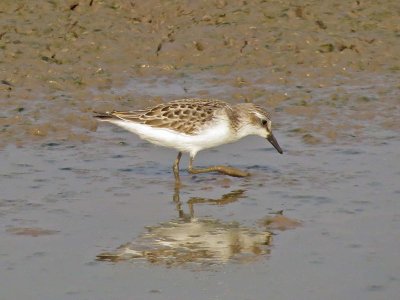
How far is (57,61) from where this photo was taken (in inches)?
658

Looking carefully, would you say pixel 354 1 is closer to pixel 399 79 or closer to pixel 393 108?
pixel 399 79

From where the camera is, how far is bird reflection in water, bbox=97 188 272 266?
983 centimetres

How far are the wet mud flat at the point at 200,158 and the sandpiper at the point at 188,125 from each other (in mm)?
376

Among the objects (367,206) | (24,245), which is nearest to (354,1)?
(367,206)

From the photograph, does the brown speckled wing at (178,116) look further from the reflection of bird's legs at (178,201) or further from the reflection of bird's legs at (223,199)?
the reflection of bird's legs at (223,199)

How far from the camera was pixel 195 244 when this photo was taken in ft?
33.8

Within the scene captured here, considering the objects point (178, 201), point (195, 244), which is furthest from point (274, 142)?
point (195, 244)

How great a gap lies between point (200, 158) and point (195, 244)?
375 cm

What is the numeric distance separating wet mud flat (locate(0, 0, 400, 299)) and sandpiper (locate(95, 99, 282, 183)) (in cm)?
38

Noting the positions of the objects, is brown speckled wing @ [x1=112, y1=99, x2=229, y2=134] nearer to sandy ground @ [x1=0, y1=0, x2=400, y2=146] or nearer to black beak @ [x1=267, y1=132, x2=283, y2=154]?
black beak @ [x1=267, y1=132, x2=283, y2=154]

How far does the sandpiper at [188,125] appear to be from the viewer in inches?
503

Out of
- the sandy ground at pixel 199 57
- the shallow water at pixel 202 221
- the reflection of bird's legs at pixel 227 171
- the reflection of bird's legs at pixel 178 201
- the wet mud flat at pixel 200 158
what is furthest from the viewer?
the sandy ground at pixel 199 57

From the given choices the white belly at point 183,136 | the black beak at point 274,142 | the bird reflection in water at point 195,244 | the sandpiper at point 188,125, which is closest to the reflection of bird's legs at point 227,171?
the sandpiper at point 188,125

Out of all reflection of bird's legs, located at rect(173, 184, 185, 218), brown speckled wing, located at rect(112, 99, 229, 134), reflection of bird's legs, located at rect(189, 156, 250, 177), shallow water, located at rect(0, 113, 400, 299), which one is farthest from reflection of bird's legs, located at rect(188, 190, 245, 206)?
brown speckled wing, located at rect(112, 99, 229, 134)
